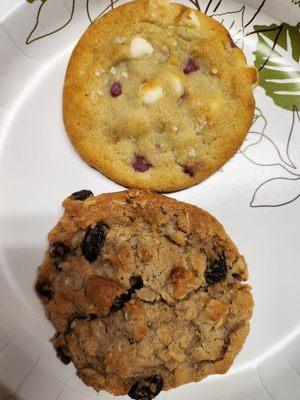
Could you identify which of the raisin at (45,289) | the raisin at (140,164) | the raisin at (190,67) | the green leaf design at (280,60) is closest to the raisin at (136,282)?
the raisin at (45,289)

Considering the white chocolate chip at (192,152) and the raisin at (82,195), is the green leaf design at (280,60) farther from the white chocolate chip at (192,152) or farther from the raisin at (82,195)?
the raisin at (82,195)

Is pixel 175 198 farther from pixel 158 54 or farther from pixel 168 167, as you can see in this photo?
pixel 158 54

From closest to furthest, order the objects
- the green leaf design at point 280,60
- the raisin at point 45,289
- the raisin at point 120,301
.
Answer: the raisin at point 120,301, the raisin at point 45,289, the green leaf design at point 280,60

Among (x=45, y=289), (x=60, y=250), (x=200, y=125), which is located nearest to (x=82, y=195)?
(x=60, y=250)

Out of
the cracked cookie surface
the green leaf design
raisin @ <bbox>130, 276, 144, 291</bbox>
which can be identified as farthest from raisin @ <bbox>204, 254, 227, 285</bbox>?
the green leaf design

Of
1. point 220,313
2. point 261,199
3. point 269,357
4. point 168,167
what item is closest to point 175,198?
point 168,167

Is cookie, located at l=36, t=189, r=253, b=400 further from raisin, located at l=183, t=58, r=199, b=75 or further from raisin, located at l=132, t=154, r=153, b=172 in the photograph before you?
raisin, located at l=183, t=58, r=199, b=75
